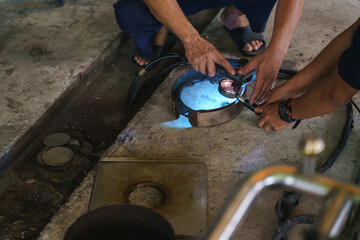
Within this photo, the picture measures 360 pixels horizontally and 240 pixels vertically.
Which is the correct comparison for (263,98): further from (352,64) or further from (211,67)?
(352,64)

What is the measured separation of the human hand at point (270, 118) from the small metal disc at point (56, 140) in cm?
117

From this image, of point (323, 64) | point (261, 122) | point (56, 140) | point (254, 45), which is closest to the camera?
point (323, 64)

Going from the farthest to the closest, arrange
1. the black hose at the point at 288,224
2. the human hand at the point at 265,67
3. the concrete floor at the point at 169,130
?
the human hand at the point at 265,67 < the concrete floor at the point at 169,130 < the black hose at the point at 288,224

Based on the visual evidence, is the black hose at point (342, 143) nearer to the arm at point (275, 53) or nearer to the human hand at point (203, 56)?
the arm at point (275, 53)

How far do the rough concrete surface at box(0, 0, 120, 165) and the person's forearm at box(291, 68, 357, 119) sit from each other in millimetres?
1504

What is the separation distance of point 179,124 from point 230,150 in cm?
35

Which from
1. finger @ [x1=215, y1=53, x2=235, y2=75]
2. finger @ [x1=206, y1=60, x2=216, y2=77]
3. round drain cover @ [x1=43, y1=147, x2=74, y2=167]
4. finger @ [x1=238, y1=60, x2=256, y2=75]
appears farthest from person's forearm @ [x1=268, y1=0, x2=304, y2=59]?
round drain cover @ [x1=43, y1=147, x2=74, y2=167]

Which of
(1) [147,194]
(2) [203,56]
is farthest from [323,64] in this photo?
(1) [147,194]

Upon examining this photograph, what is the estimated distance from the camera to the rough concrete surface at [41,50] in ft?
7.73

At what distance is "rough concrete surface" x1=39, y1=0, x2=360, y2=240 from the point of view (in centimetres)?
180

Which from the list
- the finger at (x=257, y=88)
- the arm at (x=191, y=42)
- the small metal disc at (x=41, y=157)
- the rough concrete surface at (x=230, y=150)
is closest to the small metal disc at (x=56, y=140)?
the small metal disc at (x=41, y=157)

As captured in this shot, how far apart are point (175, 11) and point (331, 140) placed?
3.76ft

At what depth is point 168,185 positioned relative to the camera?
6.22ft

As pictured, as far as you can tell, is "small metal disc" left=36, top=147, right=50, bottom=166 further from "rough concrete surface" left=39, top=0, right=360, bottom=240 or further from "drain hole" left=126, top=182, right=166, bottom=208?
"drain hole" left=126, top=182, right=166, bottom=208
